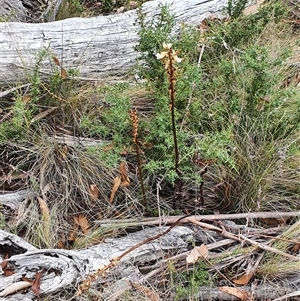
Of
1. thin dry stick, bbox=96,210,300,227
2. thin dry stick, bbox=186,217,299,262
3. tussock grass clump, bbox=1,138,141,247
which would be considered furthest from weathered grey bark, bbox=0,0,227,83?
thin dry stick, bbox=186,217,299,262

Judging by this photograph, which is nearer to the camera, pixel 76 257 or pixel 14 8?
pixel 76 257

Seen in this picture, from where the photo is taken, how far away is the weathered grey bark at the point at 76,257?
2.06 meters

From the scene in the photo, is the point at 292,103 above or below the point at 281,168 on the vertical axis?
above

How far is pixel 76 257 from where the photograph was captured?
7.18ft

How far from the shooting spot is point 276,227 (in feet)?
8.19

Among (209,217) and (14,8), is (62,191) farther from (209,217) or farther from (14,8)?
(14,8)

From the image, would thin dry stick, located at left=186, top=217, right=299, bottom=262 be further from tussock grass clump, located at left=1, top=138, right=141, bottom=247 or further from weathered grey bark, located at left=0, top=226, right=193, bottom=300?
tussock grass clump, located at left=1, top=138, right=141, bottom=247

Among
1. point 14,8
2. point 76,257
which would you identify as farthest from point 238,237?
point 14,8

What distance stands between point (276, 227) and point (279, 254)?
19cm

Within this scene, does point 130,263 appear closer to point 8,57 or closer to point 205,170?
point 205,170

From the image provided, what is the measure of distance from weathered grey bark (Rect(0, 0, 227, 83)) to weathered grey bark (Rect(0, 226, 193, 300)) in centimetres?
124

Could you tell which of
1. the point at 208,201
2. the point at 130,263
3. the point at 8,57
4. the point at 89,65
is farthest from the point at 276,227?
the point at 8,57

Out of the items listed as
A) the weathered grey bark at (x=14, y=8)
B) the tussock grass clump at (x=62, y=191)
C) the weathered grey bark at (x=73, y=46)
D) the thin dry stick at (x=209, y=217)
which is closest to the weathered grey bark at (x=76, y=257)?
the thin dry stick at (x=209, y=217)

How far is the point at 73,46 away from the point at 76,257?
A: 1.58 meters
